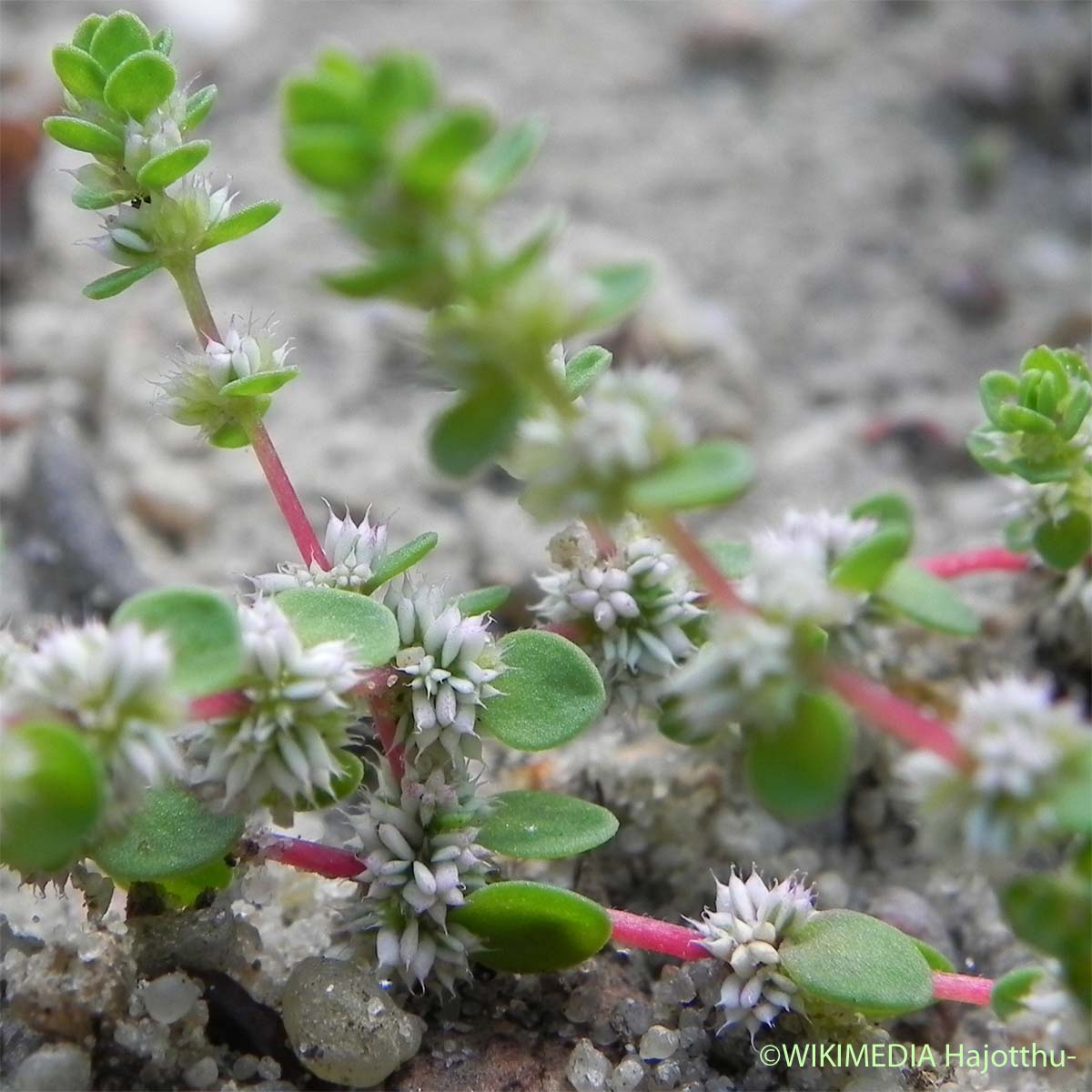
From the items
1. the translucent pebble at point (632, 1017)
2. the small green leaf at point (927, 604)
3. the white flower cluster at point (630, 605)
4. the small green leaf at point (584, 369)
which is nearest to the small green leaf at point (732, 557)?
the white flower cluster at point (630, 605)

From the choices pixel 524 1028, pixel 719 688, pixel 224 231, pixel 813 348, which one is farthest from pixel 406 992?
pixel 813 348

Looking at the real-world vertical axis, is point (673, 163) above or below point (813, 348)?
above

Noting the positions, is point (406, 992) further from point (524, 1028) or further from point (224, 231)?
point (224, 231)

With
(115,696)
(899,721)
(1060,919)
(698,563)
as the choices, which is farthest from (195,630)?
(1060,919)

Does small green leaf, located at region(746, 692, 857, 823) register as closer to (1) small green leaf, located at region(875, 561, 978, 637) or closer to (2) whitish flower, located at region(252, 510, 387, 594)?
(1) small green leaf, located at region(875, 561, 978, 637)

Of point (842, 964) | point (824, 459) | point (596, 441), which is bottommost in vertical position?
point (824, 459)
